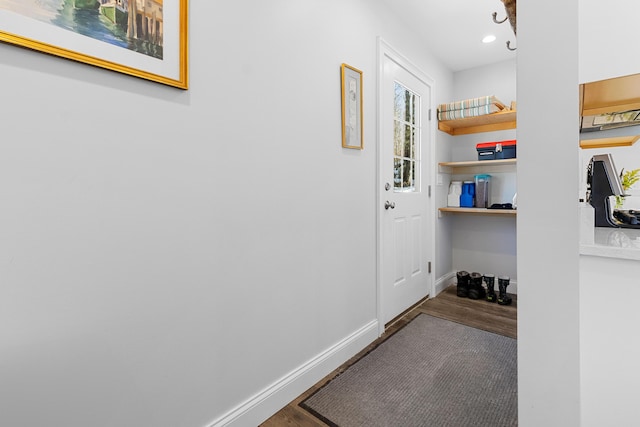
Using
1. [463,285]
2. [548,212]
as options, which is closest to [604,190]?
[548,212]

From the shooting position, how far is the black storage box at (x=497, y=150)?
2814 millimetres

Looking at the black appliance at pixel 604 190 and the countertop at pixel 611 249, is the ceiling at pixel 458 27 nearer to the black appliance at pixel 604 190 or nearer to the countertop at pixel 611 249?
the black appliance at pixel 604 190

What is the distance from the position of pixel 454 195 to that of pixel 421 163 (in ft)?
2.22

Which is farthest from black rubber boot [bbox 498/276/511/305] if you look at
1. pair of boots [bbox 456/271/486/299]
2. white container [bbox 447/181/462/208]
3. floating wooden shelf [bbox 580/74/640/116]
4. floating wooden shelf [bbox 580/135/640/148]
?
floating wooden shelf [bbox 580/74/640/116]

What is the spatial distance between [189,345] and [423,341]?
1599mm

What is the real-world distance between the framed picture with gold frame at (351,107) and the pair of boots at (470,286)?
1874 millimetres

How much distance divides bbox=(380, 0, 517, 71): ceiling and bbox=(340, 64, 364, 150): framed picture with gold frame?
773mm

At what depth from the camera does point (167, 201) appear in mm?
1062

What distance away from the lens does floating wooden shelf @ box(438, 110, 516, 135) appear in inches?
111

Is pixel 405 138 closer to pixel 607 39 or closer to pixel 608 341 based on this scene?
pixel 607 39

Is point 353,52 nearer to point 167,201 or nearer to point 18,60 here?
point 167,201

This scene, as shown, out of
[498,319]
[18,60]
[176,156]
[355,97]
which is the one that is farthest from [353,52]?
[498,319]

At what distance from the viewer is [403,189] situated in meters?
2.55

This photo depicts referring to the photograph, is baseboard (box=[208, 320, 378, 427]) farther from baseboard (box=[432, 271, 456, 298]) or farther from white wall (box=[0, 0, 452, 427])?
baseboard (box=[432, 271, 456, 298])
